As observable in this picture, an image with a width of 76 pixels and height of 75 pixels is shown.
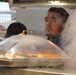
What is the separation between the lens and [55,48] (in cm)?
93

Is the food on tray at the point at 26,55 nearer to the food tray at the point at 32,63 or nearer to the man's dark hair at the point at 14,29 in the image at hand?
the food tray at the point at 32,63

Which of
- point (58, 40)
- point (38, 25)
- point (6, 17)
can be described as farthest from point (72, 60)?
point (6, 17)

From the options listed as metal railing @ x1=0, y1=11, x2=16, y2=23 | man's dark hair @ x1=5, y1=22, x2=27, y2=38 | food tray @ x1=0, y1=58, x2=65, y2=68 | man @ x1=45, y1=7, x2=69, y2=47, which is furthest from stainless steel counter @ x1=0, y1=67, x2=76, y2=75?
metal railing @ x1=0, y1=11, x2=16, y2=23

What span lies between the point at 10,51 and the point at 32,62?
0.31ft

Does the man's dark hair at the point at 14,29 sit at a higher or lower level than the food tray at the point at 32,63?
lower

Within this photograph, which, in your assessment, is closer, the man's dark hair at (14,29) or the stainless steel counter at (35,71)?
the stainless steel counter at (35,71)

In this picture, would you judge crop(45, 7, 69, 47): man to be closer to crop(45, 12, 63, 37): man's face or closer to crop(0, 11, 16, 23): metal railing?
crop(45, 12, 63, 37): man's face

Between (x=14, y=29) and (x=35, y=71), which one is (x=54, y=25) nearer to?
(x=14, y=29)

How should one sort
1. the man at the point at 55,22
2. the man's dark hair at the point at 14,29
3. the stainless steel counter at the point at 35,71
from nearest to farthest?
the stainless steel counter at the point at 35,71 → the man at the point at 55,22 → the man's dark hair at the point at 14,29

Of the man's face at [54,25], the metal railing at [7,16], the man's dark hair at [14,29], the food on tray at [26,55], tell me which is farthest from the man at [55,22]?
the metal railing at [7,16]

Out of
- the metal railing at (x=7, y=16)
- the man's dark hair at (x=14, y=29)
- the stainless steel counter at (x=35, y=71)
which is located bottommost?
the metal railing at (x=7, y=16)

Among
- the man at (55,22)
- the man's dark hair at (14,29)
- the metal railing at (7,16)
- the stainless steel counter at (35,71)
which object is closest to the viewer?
the stainless steel counter at (35,71)

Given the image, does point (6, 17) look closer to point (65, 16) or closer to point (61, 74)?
point (65, 16)

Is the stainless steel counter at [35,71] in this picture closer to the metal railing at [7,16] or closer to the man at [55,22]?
the man at [55,22]
